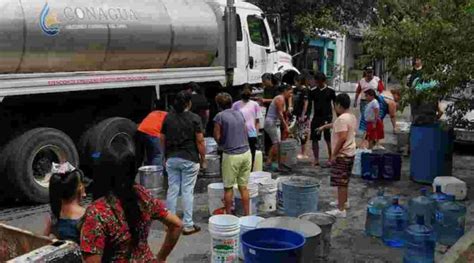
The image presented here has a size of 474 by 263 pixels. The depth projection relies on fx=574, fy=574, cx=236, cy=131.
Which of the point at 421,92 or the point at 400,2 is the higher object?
the point at 400,2

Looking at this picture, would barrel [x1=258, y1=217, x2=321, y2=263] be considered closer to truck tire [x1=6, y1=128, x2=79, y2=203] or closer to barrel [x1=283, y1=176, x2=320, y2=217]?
barrel [x1=283, y1=176, x2=320, y2=217]

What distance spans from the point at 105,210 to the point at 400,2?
17.0ft

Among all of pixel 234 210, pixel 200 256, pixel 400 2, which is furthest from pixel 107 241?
pixel 400 2

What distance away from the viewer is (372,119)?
10102mm

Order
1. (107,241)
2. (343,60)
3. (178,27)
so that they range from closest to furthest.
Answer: (107,241) < (178,27) < (343,60)

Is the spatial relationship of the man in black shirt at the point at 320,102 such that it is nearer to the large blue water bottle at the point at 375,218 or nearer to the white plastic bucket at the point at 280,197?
the white plastic bucket at the point at 280,197

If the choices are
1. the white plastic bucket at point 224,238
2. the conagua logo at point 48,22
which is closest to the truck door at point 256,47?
the conagua logo at point 48,22

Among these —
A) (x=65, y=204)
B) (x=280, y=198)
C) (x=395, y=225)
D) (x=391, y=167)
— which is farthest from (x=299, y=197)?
(x=65, y=204)

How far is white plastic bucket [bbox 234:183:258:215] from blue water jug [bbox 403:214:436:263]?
6.40 ft

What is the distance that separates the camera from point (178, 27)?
9.55 meters

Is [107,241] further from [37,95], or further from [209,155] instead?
[209,155]

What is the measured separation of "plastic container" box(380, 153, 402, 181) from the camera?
891 cm

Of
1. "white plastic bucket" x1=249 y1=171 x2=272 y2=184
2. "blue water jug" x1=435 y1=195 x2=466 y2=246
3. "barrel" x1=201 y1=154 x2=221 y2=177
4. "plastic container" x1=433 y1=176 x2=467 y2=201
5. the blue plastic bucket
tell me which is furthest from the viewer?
"barrel" x1=201 y1=154 x2=221 y2=177

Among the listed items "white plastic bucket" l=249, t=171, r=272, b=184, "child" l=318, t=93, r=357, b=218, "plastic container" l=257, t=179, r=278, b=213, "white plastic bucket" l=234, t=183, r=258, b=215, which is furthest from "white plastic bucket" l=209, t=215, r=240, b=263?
"child" l=318, t=93, r=357, b=218
